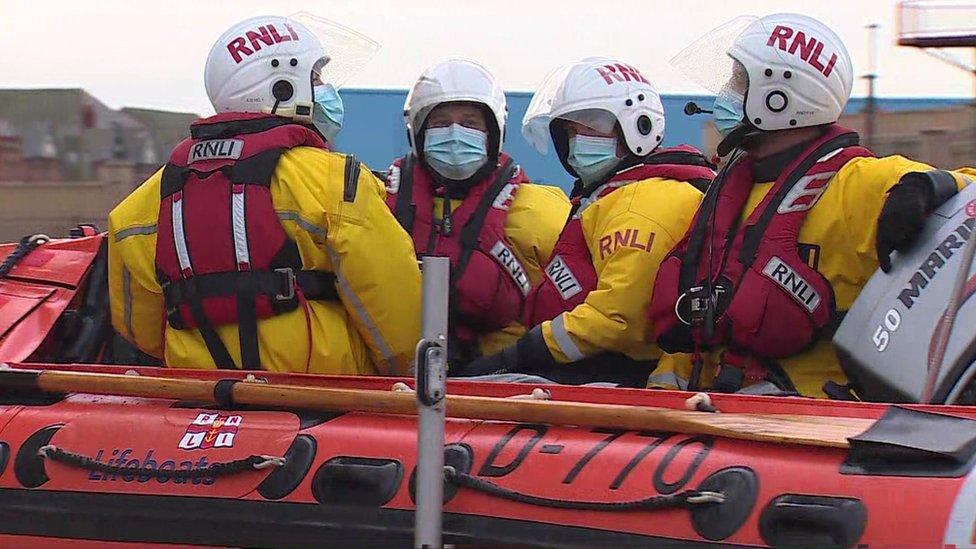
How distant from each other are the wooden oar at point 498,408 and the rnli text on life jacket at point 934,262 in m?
0.43

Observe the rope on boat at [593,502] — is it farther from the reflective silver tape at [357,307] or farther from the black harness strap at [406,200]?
the black harness strap at [406,200]

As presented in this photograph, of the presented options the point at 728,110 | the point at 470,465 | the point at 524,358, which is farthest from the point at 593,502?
the point at 728,110

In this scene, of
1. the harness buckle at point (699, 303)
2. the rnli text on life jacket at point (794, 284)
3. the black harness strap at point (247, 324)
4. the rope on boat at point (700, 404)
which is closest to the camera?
the rope on boat at point (700, 404)

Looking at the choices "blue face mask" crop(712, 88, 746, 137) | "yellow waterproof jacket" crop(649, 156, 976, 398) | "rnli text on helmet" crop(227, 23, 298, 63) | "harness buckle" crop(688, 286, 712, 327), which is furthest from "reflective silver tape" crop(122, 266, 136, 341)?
"yellow waterproof jacket" crop(649, 156, 976, 398)

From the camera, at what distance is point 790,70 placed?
3598 millimetres

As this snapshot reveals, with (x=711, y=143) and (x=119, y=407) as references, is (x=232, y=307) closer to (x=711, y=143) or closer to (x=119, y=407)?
(x=119, y=407)

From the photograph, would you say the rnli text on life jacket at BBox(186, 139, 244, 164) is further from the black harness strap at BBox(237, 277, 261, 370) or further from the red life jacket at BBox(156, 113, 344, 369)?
the black harness strap at BBox(237, 277, 261, 370)

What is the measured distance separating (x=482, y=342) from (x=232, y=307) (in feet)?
3.09

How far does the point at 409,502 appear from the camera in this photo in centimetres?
300

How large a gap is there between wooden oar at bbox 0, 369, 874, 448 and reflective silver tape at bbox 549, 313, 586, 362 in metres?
0.66

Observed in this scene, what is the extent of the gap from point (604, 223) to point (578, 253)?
156mm

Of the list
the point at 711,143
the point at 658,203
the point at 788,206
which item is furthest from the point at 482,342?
the point at 711,143

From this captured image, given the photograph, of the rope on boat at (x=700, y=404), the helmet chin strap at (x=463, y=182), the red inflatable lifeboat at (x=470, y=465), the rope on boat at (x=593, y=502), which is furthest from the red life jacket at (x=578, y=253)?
the rope on boat at (x=593, y=502)

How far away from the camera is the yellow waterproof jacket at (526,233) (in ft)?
13.9
